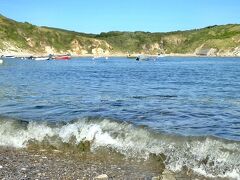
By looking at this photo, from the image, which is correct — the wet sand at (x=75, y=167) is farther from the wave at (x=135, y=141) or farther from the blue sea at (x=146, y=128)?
the blue sea at (x=146, y=128)

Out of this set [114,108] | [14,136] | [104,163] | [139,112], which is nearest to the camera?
[104,163]

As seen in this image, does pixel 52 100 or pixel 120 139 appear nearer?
pixel 120 139

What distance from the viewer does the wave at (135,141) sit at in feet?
51.2

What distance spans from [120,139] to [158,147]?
2.06 metres

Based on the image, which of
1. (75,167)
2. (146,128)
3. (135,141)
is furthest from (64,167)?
(146,128)

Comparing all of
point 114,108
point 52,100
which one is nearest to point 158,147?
point 114,108

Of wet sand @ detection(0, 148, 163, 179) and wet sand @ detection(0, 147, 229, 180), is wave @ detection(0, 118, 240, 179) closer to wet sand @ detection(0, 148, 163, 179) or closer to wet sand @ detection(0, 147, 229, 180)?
wet sand @ detection(0, 147, 229, 180)

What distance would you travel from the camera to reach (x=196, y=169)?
15.4 m

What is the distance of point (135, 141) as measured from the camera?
1862 centimetres

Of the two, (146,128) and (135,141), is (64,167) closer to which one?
(135,141)

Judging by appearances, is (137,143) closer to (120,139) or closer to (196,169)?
(120,139)

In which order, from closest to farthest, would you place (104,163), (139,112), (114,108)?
(104,163) → (139,112) → (114,108)

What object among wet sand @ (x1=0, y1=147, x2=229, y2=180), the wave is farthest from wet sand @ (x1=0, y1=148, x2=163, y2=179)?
the wave

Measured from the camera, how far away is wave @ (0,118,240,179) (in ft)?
51.2
